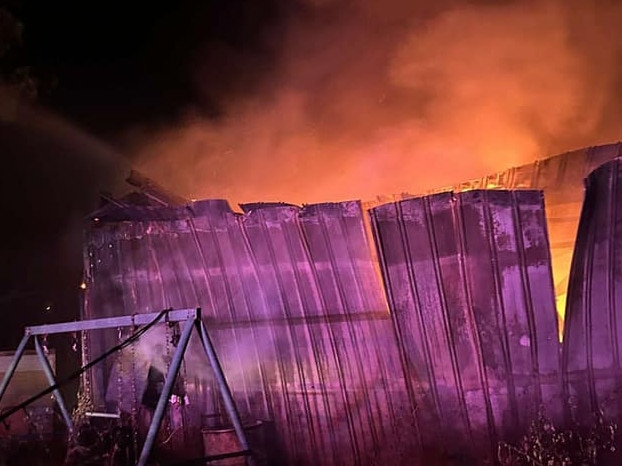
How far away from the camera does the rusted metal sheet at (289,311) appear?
6.58 m

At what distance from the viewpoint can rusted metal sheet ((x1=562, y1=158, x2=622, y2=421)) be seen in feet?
17.9

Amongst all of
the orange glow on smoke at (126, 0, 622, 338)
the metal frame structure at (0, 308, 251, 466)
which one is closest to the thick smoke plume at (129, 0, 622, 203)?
the orange glow on smoke at (126, 0, 622, 338)

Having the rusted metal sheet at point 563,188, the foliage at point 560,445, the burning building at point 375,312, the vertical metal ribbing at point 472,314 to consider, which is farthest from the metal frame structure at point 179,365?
the rusted metal sheet at point 563,188

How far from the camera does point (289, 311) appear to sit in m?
7.05

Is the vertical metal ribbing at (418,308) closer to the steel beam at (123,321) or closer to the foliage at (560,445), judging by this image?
the foliage at (560,445)

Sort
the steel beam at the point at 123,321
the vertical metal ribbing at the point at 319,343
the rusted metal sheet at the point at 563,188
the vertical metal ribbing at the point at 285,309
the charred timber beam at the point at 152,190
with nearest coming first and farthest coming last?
1. the steel beam at the point at 123,321
2. the rusted metal sheet at the point at 563,188
3. the vertical metal ribbing at the point at 319,343
4. the vertical metal ribbing at the point at 285,309
5. the charred timber beam at the point at 152,190

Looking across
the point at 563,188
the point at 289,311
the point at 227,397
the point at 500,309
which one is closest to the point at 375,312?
the point at 289,311

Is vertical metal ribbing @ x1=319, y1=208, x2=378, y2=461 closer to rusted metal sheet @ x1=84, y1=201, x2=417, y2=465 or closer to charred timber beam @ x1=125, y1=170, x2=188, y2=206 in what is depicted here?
rusted metal sheet @ x1=84, y1=201, x2=417, y2=465

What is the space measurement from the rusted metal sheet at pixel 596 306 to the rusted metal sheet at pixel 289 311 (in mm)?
1695

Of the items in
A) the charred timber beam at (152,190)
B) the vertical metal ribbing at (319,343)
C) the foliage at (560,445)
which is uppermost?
the charred timber beam at (152,190)

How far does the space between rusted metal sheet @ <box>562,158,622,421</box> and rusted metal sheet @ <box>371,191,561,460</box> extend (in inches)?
7.5

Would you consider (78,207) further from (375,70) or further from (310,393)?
(310,393)

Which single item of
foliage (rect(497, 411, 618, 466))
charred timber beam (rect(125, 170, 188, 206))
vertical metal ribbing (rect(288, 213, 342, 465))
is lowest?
foliage (rect(497, 411, 618, 466))

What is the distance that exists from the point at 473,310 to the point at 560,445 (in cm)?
144
